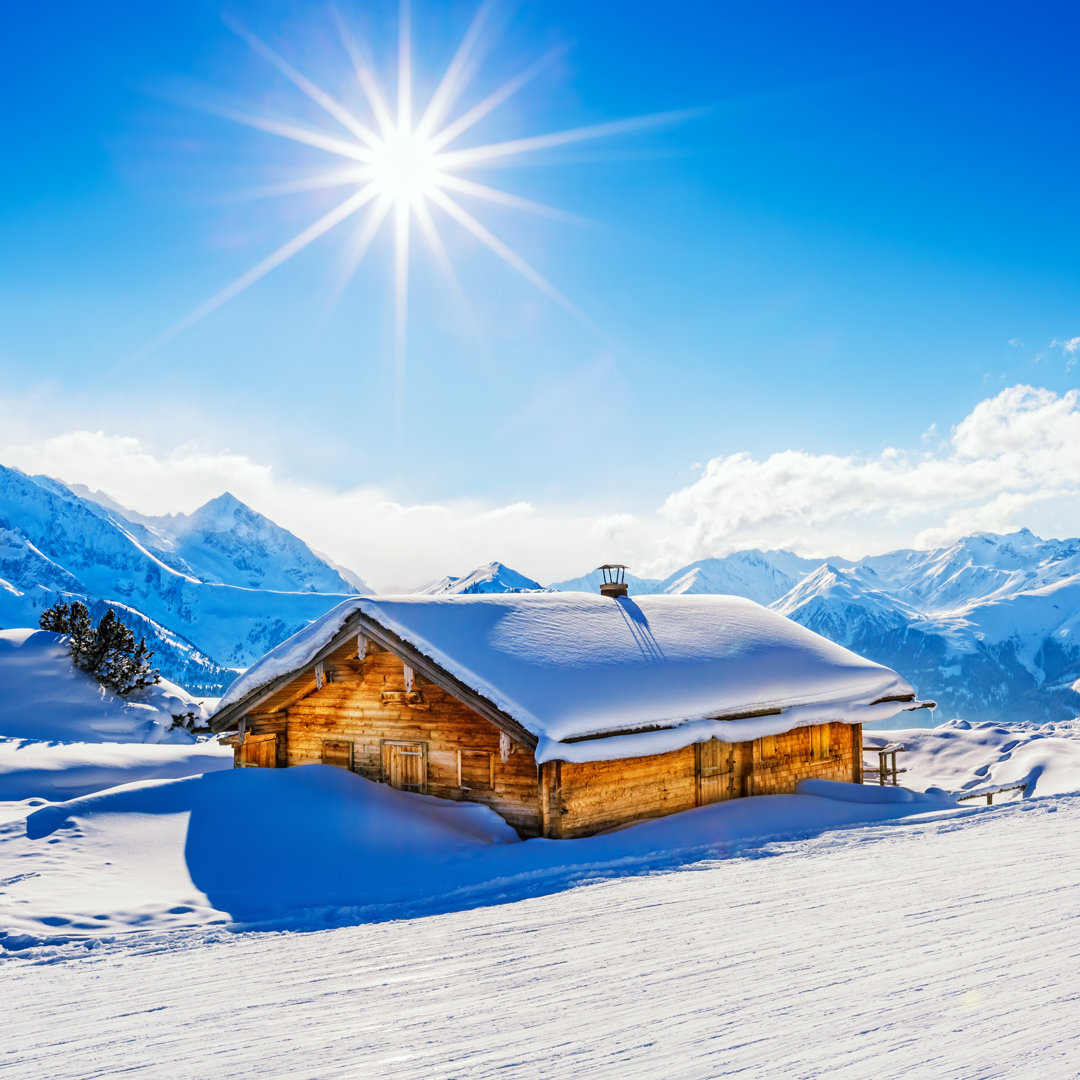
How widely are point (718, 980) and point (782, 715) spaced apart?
12620mm

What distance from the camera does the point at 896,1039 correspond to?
13.9ft

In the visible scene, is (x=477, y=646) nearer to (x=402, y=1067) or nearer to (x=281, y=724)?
(x=281, y=724)

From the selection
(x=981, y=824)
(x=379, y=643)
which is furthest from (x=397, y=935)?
(x=981, y=824)

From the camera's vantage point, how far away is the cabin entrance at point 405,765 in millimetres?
15188

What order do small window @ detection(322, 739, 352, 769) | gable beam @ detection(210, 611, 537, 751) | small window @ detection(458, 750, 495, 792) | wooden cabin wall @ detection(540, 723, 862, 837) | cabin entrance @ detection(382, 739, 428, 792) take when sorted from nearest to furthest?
gable beam @ detection(210, 611, 537, 751) → wooden cabin wall @ detection(540, 723, 862, 837) → small window @ detection(458, 750, 495, 792) → cabin entrance @ detection(382, 739, 428, 792) → small window @ detection(322, 739, 352, 769)

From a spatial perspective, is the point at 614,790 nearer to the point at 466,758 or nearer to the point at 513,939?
the point at 466,758

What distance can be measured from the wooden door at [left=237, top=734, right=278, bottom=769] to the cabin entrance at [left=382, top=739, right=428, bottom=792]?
325 cm

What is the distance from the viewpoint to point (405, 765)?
50.6 ft

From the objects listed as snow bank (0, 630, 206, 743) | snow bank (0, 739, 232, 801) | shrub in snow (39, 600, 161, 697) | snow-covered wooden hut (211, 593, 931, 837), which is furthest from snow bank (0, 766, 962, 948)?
shrub in snow (39, 600, 161, 697)

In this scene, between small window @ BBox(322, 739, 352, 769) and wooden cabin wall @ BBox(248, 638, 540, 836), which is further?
small window @ BBox(322, 739, 352, 769)

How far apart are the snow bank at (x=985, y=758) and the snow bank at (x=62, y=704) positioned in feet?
98.2

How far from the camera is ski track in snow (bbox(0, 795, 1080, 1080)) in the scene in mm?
4223

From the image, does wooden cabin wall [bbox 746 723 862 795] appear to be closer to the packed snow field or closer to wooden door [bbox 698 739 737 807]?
wooden door [bbox 698 739 737 807]

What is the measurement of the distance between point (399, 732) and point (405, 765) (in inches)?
24.8
